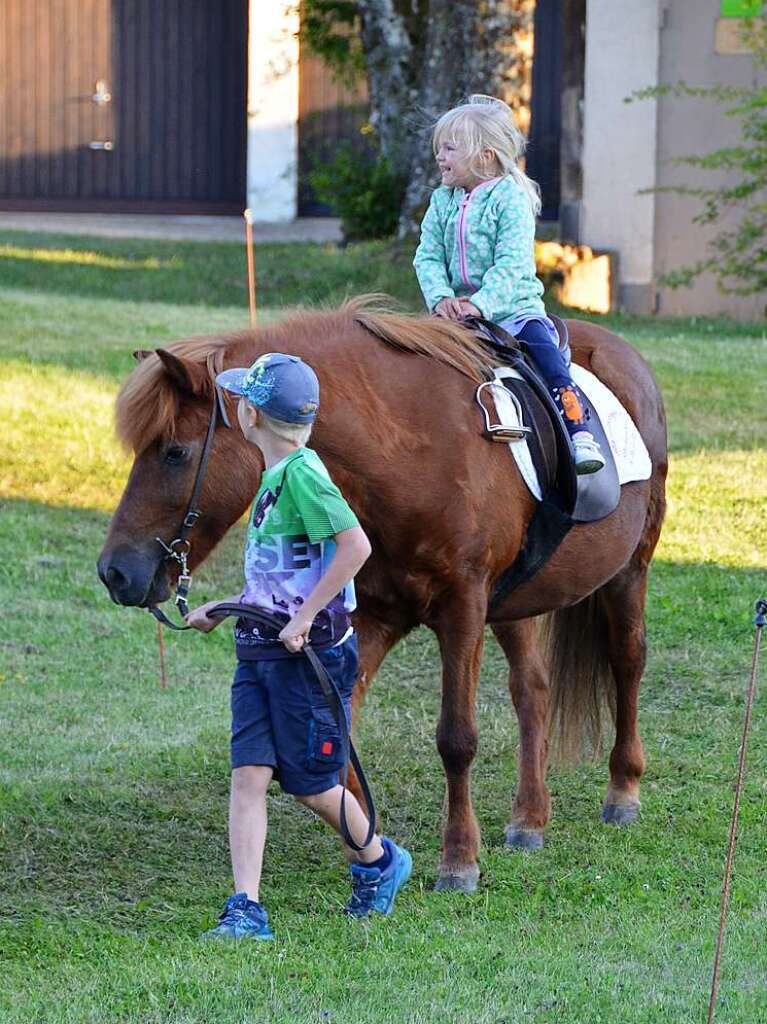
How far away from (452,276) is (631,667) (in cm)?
160

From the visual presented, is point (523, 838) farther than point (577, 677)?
No

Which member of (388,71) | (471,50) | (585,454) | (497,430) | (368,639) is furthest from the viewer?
(388,71)

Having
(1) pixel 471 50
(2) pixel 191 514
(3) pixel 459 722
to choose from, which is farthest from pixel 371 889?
(1) pixel 471 50

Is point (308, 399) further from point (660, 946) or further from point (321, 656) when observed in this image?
point (660, 946)

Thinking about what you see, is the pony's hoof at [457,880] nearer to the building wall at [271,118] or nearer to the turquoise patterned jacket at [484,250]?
the turquoise patterned jacket at [484,250]

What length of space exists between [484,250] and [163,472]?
143 centimetres

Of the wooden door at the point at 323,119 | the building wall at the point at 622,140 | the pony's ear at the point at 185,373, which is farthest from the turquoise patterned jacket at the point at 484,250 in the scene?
the wooden door at the point at 323,119

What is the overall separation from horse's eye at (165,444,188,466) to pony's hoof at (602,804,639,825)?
87.4 inches

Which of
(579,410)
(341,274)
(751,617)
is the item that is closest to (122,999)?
(579,410)

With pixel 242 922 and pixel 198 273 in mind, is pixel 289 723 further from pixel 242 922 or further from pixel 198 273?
pixel 198 273

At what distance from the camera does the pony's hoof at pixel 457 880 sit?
4797 millimetres

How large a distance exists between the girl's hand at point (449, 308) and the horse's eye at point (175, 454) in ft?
3.78

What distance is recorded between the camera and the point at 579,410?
512cm

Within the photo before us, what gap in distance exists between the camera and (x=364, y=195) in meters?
19.4
